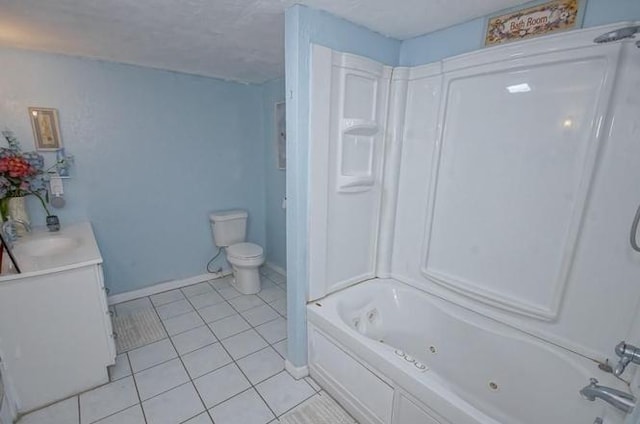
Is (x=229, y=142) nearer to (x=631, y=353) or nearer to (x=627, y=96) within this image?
(x=627, y=96)

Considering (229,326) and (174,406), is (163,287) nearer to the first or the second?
(229,326)

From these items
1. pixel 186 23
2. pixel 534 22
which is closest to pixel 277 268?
pixel 186 23

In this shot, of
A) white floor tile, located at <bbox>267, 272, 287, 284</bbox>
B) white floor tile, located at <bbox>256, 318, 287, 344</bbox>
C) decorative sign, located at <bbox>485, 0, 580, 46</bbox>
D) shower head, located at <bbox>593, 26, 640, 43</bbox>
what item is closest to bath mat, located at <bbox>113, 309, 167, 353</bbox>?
white floor tile, located at <bbox>256, 318, 287, 344</bbox>

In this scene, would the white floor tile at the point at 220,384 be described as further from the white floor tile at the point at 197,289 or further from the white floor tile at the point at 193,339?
the white floor tile at the point at 197,289

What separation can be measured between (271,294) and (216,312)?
55 centimetres

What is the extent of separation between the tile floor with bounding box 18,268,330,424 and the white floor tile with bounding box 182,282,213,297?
205 mm

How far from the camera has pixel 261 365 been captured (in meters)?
1.90

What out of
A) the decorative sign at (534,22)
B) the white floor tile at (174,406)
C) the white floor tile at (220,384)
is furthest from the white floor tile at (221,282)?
the decorative sign at (534,22)

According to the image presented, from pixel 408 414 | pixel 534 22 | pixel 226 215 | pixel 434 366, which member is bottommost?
pixel 434 366

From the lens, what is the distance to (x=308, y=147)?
1.52 m

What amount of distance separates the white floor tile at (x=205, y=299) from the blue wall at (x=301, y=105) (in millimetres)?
1175

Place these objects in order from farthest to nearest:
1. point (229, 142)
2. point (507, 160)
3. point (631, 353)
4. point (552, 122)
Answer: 1. point (229, 142)
2. point (507, 160)
3. point (552, 122)
4. point (631, 353)

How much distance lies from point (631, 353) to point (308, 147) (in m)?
1.55

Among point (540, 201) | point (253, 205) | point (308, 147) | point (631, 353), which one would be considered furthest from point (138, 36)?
point (631, 353)
